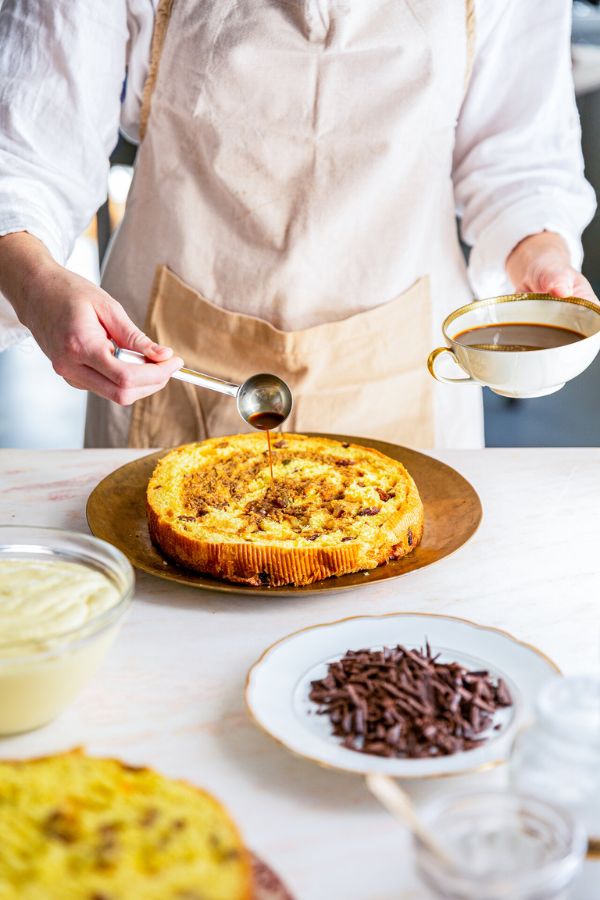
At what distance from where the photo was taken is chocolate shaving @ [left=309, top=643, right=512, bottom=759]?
0.98 metres

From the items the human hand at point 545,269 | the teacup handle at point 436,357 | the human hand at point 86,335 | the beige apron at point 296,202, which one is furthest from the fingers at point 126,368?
the human hand at point 545,269

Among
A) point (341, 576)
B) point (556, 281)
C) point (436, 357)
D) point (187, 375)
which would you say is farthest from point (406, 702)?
point (556, 281)

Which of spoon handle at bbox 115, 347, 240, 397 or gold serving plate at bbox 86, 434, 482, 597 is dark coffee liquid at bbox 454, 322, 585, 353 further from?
spoon handle at bbox 115, 347, 240, 397

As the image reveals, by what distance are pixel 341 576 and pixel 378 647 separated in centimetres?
22

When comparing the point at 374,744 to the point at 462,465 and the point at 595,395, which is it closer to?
the point at 462,465

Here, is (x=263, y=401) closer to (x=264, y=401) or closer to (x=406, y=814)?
(x=264, y=401)

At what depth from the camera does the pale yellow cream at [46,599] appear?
3.32 ft

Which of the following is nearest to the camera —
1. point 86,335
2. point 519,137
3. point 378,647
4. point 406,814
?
point 406,814

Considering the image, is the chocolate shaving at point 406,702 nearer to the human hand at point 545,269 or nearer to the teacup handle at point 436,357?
the teacup handle at point 436,357

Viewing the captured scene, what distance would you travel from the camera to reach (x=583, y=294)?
1729 mm

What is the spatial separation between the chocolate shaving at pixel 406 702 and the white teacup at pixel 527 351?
0.47 metres

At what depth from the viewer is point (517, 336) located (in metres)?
1.50

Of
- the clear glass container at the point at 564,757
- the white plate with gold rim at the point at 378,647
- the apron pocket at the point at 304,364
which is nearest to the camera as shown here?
the clear glass container at the point at 564,757

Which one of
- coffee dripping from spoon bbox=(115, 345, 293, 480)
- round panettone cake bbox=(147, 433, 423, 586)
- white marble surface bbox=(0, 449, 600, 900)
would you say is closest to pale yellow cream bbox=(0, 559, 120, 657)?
white marble surface bbox=(0, 449, 600, 900)
